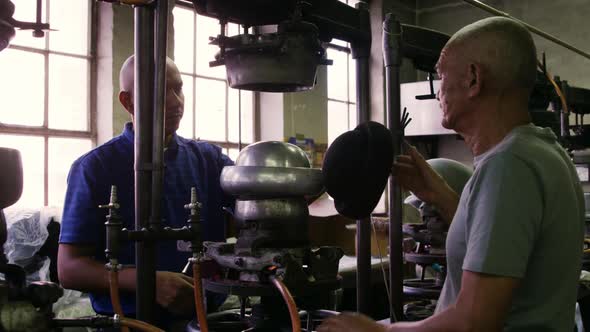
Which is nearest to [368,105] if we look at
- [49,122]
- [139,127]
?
[139,127]

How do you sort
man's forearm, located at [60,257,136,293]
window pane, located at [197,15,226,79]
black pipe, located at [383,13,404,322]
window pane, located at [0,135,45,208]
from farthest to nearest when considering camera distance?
window pane, located at [197,15,226,79] → window pane, located at [0,135,45,208] → black pipe, located at [383,13,404,322] → man's forearm, located at [60,257,136,293]

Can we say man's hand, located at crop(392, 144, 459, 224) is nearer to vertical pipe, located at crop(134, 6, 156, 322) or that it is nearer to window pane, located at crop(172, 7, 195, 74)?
vertical pipe, located at crop(134, 6, 156, 322)

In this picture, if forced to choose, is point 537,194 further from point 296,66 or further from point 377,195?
point 296,66

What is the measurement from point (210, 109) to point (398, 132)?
318 centimetres

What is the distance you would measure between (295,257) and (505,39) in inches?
21.1

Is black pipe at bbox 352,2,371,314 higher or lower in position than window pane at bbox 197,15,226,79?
lower

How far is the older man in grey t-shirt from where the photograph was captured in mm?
934

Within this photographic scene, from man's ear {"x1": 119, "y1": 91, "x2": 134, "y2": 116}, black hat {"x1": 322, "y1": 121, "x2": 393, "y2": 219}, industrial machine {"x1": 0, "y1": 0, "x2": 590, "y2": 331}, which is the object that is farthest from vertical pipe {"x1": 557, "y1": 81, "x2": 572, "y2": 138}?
man's ear {"x1": 119, "y1": 91, "x2": 134, "y2": 116}

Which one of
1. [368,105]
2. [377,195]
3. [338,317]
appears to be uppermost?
[368,105]

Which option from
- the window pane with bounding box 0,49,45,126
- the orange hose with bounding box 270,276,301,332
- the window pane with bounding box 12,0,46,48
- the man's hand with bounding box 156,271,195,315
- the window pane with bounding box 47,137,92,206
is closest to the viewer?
the orange hose with bounding box 270,276,301,332

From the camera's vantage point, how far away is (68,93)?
11.9 feet

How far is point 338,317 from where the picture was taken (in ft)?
3.39

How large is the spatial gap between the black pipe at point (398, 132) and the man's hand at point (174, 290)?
0.54 m

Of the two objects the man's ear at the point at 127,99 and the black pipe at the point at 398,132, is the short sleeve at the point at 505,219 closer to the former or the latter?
the black pipe at the point at 398,132
